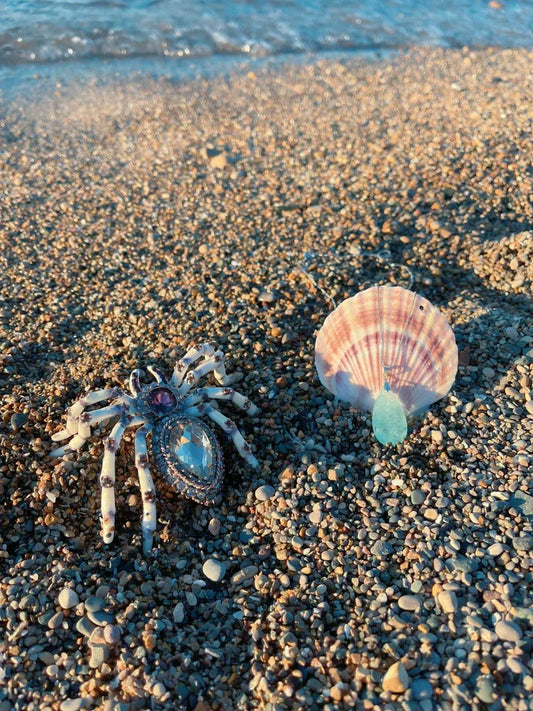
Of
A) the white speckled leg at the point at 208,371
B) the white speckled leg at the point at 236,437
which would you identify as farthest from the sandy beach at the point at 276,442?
the white speckled leg at the point at 208,371

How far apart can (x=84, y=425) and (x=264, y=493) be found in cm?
131

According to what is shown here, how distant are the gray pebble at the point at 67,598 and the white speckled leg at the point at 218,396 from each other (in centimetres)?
146

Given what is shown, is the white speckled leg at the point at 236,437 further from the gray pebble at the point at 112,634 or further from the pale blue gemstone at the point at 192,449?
the gray pebble at the point at 112,634

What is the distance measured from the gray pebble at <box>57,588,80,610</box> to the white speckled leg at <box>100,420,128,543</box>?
38 cm

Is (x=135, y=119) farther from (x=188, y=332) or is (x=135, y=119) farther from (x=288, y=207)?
(x=188, y=332)

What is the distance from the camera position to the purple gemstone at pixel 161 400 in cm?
417

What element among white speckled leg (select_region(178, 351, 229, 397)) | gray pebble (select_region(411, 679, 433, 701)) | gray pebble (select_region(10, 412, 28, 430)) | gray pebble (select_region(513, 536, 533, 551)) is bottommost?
gray pebble (select_region(411, 679, 433, 701))

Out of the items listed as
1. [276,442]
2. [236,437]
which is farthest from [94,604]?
[276,442]

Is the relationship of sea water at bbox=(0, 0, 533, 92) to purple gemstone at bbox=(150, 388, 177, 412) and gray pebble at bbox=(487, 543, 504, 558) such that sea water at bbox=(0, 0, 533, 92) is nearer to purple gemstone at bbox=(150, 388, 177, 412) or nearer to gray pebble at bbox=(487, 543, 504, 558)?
purple gemstone at bbox=(150, 388, 177, 412)

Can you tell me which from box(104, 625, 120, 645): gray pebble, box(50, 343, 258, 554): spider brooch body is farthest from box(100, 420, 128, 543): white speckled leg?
box(104, 625, 120, 645): gray pebble

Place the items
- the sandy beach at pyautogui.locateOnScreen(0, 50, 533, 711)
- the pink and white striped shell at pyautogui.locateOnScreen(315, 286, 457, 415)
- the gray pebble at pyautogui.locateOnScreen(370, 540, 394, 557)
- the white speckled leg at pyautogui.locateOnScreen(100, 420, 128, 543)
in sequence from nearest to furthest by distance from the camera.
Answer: the sandy beach at pyautogui.locateOnScreen(0, 50, 533, 711) < the gray pebble at pyautogui.locateOnScreen(370, 540, 394, 557) < the white speckled leg at pyautogui.locateOnScreen(100, 420, 128, 543) < the pink and white striped shell at pyautogui.locateOnScreen(315, 286, 457, 415)

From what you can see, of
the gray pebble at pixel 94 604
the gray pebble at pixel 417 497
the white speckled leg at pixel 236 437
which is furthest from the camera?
the white speckled leg at pixel 236 437

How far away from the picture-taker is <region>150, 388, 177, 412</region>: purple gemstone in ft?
13.7

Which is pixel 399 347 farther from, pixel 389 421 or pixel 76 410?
pixel 76 410
